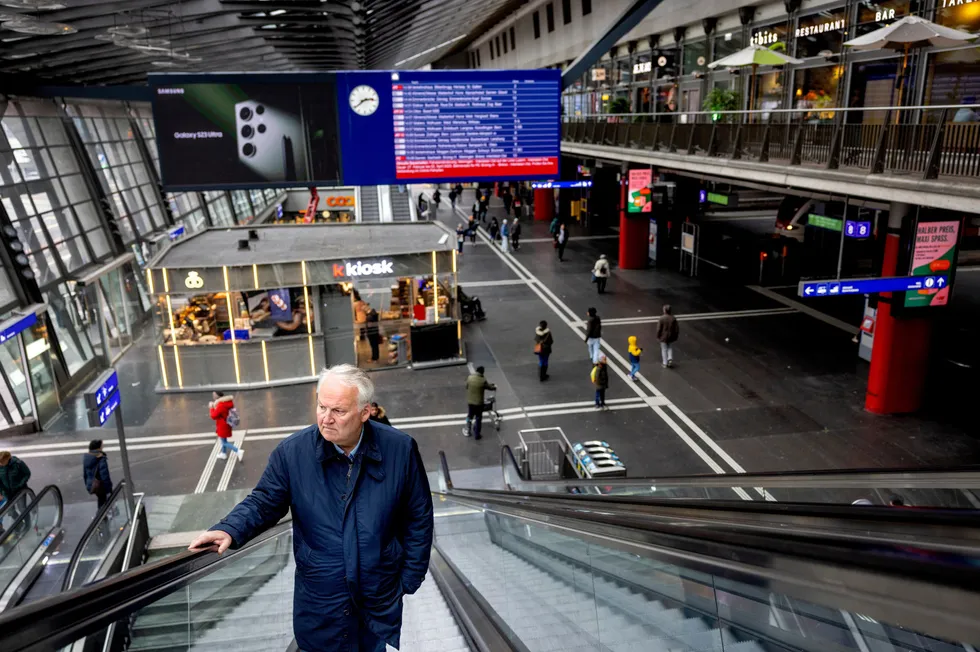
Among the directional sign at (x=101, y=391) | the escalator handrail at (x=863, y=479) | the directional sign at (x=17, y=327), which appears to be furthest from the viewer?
the directional sign at (x=17, y=327)

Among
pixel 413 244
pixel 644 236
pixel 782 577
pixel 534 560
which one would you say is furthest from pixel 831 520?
pixel 644 236

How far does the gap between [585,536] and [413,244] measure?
15.3 meters

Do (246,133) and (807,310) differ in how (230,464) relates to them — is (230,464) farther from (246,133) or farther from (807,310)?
(807,310)

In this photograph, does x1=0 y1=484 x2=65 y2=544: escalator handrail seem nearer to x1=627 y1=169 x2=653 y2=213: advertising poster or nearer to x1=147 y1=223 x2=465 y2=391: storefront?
x1=147 y1=223 x2=465 y2=391: storefront

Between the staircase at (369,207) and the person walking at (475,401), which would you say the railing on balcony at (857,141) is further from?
the staircase at (369,207)

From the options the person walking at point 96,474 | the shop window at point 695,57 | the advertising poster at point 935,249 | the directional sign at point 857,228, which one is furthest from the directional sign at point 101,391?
the shop window at point 695,57

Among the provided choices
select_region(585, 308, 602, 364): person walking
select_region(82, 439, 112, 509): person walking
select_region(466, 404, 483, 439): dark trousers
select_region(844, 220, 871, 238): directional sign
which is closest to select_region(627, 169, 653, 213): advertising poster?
select_region(844, 220, 871, 238): directional sign

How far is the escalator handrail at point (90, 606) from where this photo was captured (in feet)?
6.72

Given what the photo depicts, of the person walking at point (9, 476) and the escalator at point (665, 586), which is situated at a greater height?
the escalator at point (665, 586)

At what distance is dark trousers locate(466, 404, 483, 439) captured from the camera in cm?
1425

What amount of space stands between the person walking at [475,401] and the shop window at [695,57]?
58.5 ft

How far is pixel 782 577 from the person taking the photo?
1869 millimetres

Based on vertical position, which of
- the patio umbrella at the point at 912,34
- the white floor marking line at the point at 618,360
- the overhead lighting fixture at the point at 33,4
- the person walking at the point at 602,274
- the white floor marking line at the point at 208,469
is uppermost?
the overhead lighting fixture at the point at 33,4

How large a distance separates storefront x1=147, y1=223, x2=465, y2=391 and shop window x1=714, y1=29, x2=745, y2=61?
42.6ft
